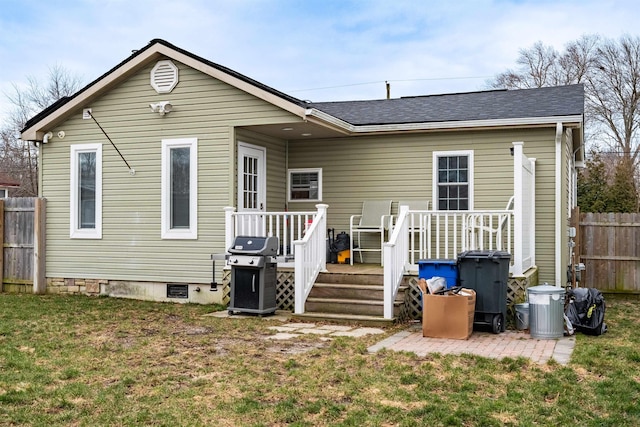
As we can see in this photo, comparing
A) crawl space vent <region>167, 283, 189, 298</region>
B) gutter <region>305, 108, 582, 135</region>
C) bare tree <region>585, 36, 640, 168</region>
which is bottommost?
crawl space vent <region>167, 283, 189, 298</region>

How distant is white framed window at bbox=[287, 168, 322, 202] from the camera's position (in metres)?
12.1

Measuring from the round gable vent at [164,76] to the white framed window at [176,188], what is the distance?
0.90 metres

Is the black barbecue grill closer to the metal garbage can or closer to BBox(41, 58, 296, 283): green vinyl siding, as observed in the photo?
BBox(41, 58, 296, 283): green vinyl siding

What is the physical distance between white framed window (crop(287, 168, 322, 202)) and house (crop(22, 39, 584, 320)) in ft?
0.09

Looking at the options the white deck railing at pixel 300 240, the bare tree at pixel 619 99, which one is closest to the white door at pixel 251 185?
the white deck railing at pixel 300 240

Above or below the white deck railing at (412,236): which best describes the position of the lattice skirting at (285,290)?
below

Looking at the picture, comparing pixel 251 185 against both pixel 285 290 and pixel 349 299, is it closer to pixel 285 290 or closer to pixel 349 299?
pixel 285 290

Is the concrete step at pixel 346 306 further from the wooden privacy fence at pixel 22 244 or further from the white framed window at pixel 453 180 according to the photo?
the wooden privacy fence at pixel 22 244

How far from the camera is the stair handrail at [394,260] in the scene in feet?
27.6

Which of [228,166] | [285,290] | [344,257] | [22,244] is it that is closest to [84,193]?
[22,244]

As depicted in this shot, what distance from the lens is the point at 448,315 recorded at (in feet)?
24.7

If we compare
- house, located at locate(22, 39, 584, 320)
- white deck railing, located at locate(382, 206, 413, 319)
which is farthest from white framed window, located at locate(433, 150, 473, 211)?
white deck railing, located at locate(382, 206, 413, 319)

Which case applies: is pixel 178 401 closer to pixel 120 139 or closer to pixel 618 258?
pixel 120 139

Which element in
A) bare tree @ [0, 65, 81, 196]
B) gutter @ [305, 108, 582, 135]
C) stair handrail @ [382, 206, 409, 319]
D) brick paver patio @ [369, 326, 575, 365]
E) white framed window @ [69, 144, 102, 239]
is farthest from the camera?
bare tree @ [0, 65, 81, 196]
